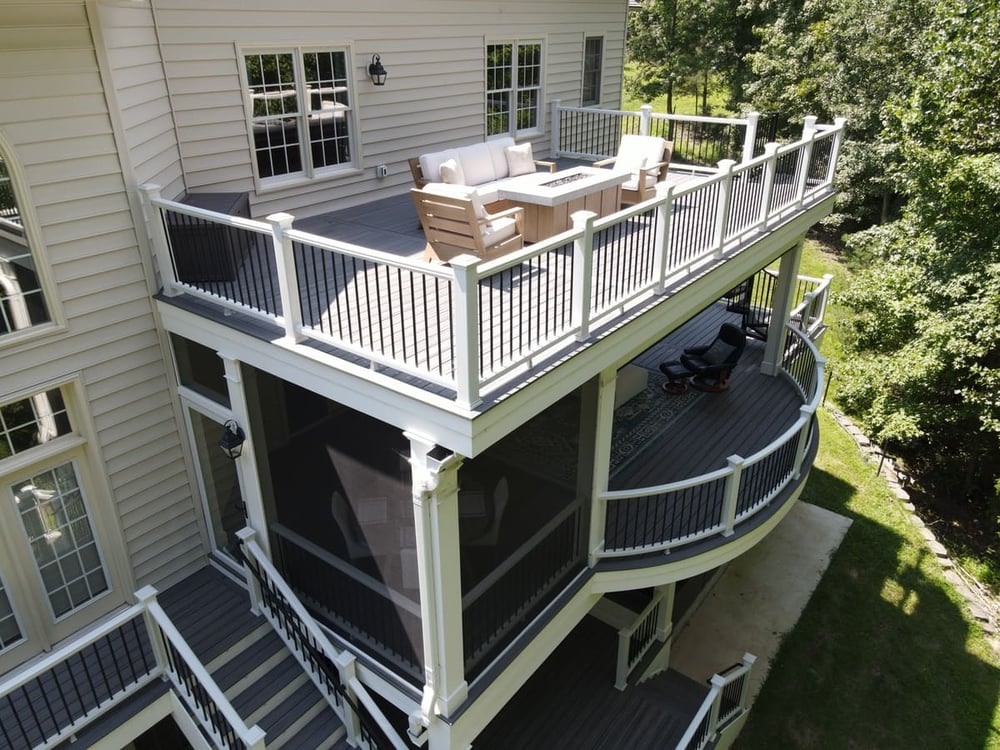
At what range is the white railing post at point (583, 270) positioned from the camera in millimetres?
5410

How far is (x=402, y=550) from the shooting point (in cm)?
596

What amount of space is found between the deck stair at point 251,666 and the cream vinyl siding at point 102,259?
1.62ft

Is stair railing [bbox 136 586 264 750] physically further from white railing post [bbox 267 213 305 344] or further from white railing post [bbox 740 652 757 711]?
white railing post [bbox 740 652 757 711]

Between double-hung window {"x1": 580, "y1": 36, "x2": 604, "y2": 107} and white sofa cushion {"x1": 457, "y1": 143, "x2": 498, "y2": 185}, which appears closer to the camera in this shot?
white sofa cushion {"x1": 457, "y1": 143, "x2": 498, "y2": 185}

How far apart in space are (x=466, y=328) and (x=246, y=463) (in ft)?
11.0

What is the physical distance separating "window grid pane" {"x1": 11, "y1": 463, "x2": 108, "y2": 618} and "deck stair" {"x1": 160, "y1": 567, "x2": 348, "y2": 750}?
863 millimetres

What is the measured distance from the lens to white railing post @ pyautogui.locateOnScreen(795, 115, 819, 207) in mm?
9266

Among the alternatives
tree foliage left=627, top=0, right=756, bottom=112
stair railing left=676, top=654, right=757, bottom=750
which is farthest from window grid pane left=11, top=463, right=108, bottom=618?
tree foliage left=627, top=0, right=756, bottom=112

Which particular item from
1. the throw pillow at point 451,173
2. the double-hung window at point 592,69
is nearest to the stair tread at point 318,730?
the throw pillow at point 451,173

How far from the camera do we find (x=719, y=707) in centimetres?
875

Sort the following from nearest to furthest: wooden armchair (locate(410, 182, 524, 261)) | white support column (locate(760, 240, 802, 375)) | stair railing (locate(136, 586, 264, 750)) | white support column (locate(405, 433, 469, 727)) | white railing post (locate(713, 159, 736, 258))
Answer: white support column (locate(405, 433, 469, 727)), stair railing (locate(136, 586, 264, 750)), wooden armchair (locate(410, 182, 524, 261)), white railing post (locate(713, 159, 736, 258)), white support column (locate(760, 240, 802, 375))

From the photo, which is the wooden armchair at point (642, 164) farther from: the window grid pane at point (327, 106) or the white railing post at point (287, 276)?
the white railing post at point (287, 276)

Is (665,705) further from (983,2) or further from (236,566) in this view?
(983,2)

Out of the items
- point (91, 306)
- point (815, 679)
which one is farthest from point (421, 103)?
point (815, 679)
